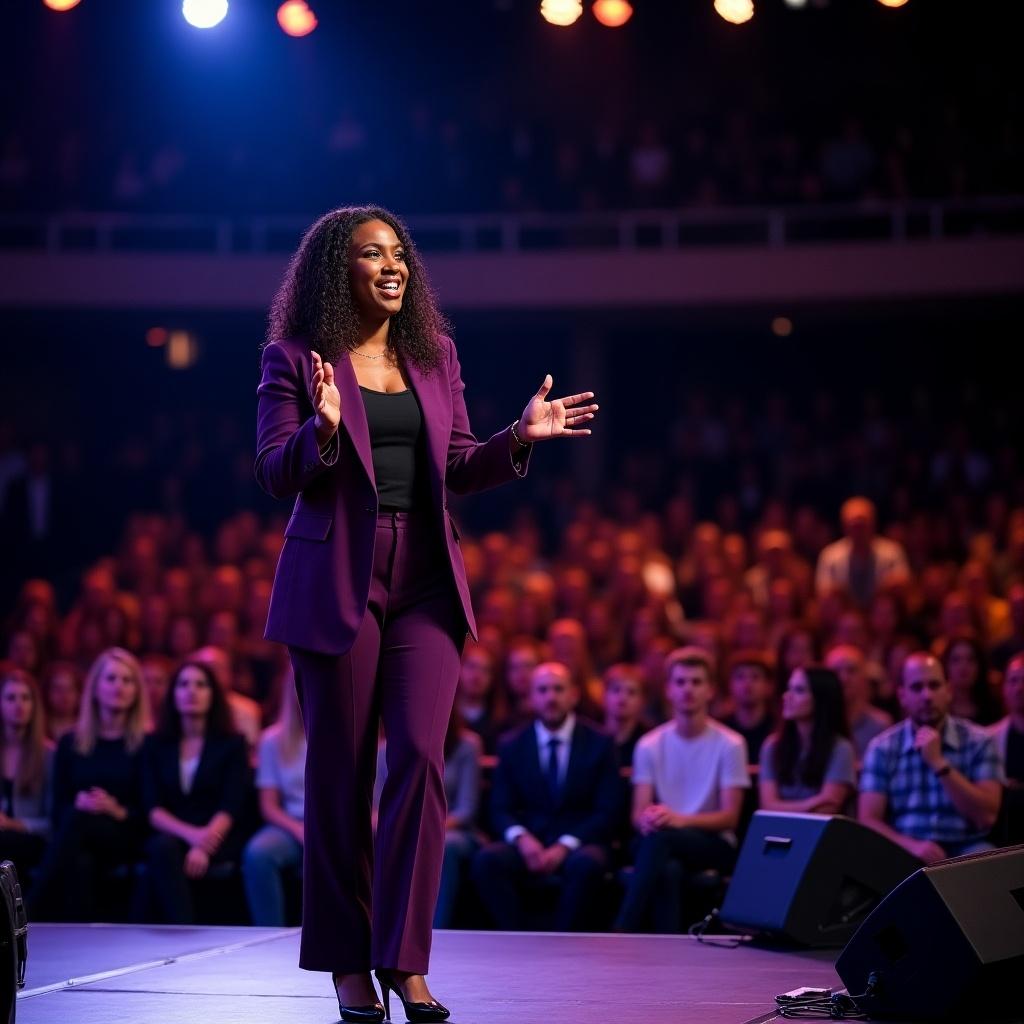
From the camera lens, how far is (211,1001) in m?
3.08

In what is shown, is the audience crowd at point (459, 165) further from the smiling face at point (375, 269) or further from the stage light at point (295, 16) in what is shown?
the smiling face at point (375, 269)

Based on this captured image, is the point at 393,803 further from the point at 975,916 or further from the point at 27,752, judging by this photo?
the point at 27,752

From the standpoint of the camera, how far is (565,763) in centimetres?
575

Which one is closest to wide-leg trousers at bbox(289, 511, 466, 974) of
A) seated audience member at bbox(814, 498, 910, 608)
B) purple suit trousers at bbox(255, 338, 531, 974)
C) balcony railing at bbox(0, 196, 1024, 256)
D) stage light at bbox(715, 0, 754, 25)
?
purple suit trousers at bbox(255, 338, 531, 974)

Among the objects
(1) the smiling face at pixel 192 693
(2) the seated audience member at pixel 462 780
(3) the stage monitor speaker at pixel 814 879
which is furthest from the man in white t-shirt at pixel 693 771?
(1) the smiling face at pixel 192 693

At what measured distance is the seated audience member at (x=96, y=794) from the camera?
18.3ft

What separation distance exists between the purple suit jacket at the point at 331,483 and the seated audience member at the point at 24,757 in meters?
3.45

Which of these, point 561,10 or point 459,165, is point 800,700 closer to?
point 561,10

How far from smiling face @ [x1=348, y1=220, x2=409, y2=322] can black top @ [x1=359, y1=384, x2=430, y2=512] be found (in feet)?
0.58

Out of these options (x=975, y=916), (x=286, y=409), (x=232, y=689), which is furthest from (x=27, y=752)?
(x=975, y=916)

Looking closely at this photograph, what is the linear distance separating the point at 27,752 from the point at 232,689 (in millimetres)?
1202

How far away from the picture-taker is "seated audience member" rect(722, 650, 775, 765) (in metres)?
6.01

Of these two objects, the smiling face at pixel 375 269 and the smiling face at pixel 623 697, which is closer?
the smiling face at pixel 375 269

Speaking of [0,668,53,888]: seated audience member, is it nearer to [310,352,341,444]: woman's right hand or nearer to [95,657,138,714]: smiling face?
[95,657,138,714]: smiling face
